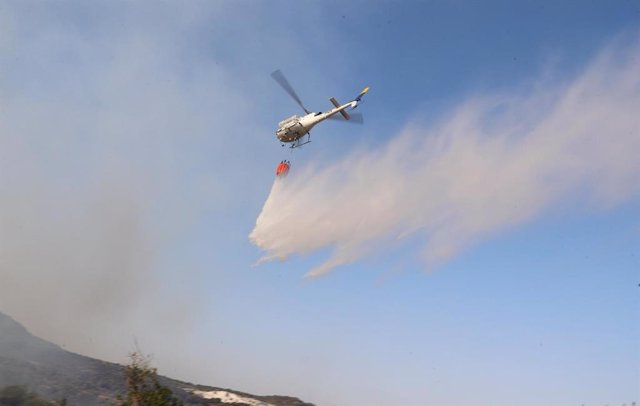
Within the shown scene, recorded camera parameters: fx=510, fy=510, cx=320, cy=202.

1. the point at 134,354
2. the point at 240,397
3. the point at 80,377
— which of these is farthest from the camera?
the point at 240,397

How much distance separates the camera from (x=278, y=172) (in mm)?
62625

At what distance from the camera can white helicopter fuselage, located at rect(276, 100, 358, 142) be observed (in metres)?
63.9

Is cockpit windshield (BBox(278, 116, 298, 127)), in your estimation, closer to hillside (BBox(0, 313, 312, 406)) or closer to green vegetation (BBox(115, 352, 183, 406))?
green vegetation (BBox(115, 352, 183, 406))

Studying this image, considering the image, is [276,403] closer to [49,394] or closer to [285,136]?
[49,394]

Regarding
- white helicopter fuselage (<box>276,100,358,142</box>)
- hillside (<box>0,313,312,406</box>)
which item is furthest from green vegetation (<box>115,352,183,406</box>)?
hillside (<box>0,313,312,406</box>)

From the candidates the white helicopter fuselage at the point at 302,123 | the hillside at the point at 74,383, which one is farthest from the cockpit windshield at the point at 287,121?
the hillside at the point at 74,383

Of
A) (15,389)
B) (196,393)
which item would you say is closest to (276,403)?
(196,393)

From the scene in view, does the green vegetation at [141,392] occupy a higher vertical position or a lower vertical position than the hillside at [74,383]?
lower

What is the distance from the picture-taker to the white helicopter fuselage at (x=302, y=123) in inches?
2515

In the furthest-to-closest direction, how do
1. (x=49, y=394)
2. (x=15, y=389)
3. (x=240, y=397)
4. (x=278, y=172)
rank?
(x=240, y=397), (x=49, y=394), (x=15, y=389), (x=278, y=172)

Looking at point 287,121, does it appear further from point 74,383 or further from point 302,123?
point 74,383

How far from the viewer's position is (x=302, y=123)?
63.9 meters

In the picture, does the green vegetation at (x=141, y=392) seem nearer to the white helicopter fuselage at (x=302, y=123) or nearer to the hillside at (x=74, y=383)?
the white helicopter fuselage at (x=302, y=123)

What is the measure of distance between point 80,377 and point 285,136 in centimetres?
15949
